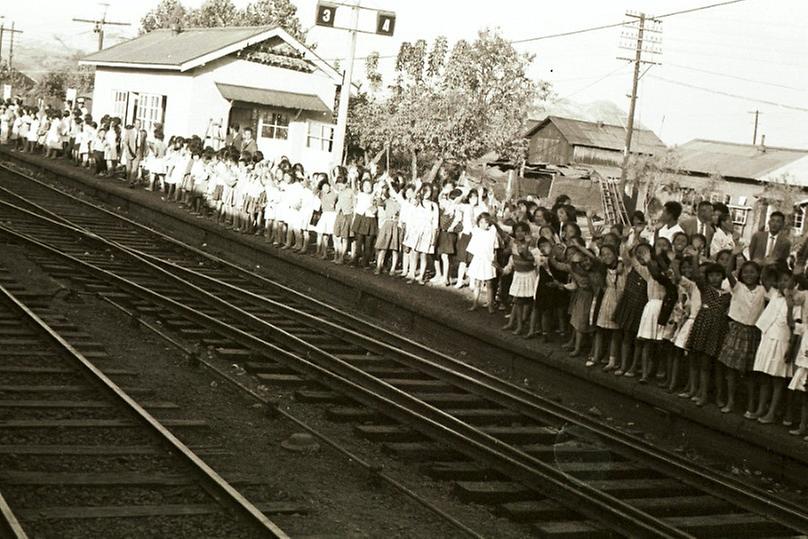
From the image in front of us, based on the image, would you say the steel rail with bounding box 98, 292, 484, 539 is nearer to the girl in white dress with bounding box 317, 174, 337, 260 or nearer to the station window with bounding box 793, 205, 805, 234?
the girl in white dress with bounding box 317, 174, 337, 260

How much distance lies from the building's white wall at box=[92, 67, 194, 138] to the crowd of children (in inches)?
467

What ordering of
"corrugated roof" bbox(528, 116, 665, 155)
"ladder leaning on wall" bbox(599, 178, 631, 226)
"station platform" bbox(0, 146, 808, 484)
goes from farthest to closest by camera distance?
"corrugated roof" bbox(528, 116, 665, 155), "ladder leaning on wall" bbox(599, 178, 631, 226), "station platform" bbox(0, 146, 808, 484)

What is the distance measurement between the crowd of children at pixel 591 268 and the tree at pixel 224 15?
33.2 meters

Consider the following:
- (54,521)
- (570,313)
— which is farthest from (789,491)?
(54,521)

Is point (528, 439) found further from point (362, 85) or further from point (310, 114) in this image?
point (362, 85)

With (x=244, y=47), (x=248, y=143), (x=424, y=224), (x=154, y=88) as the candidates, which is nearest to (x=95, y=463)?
(x=424, y=224)

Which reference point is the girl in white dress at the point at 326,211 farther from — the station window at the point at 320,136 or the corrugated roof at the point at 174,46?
the station window at the point at 320,136

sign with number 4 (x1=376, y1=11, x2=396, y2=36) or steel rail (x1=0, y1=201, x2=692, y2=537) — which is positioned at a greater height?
sign with number 4 (x1=376, y1=11, x2=396, y2=36)

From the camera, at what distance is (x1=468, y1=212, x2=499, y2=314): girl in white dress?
1441cm

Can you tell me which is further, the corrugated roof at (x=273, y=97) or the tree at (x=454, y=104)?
the tree at (x=454, y=104)

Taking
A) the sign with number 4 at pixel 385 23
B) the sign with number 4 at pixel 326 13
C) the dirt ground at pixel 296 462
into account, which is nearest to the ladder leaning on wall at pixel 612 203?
the sign with number 4 at pixel 385 23

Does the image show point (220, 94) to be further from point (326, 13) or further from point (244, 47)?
point (326, 13)

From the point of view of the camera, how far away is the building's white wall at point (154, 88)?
1292 inches

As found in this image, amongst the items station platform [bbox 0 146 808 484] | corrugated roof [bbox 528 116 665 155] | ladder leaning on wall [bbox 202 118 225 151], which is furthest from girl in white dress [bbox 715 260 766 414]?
corrugated roof [bbox 528 116 665 155]
